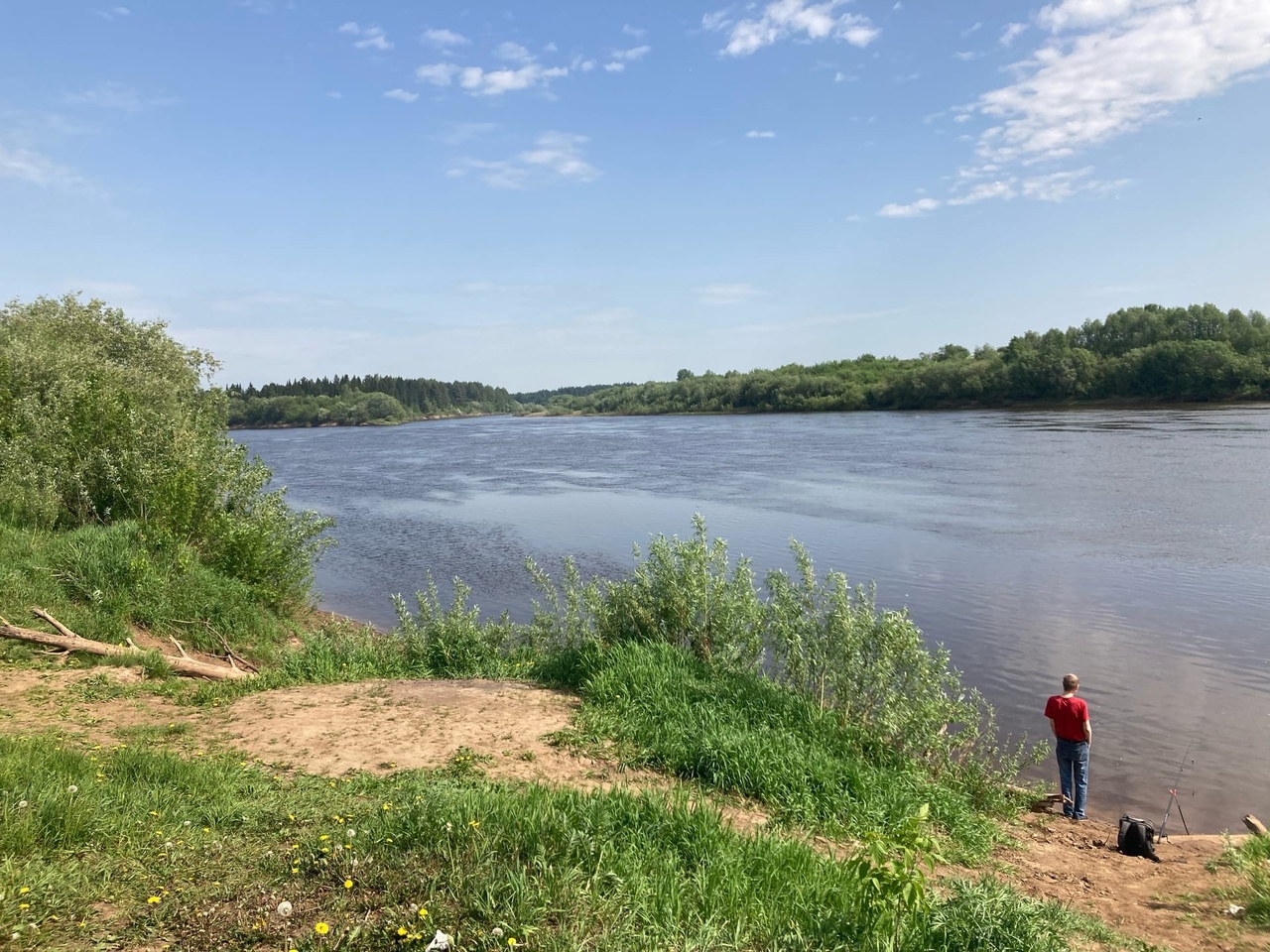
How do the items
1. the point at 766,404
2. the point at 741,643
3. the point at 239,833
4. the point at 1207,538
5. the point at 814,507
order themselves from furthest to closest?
the point at 766,404
the point at 814,507
the point at 1207,538
the point at 741,643
the point at 239,833

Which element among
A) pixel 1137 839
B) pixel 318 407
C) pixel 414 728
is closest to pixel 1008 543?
pixel 1137 839

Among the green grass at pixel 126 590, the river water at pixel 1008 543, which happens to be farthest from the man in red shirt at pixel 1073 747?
the green grass at pixel 126 590

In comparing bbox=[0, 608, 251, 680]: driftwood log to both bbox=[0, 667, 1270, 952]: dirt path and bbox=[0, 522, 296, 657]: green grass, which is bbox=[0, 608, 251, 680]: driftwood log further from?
bbox=[0, 667, 1270, 952]: dirt path

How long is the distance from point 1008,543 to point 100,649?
2072 centimetres

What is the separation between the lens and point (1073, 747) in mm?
8906

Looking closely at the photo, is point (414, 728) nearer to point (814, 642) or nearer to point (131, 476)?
point (814, 642)

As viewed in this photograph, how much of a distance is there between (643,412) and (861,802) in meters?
135

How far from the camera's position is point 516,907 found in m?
3.73

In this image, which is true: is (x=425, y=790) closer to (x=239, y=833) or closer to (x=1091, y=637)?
(x=239, y=833)

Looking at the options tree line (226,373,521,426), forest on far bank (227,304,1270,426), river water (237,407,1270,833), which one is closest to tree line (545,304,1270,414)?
forest on far bank (227,304,1270,426)

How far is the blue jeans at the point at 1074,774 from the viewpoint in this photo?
867 cm

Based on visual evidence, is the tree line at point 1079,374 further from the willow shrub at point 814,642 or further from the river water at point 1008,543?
the willow shrub at point 814,642

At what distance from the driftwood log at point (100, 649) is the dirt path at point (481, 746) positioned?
65cm

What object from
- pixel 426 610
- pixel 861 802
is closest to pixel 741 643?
pixel 861 802
